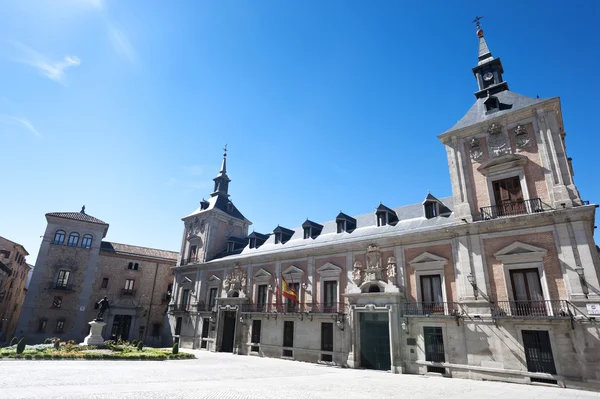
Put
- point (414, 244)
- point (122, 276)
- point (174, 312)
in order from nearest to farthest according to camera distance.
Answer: point (414, 244)
point (174, 312)
point (122, 276)

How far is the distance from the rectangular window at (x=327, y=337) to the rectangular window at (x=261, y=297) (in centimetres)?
617

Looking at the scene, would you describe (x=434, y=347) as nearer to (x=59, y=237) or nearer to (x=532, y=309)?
(x=532, y=309)

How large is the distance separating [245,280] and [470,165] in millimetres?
19587

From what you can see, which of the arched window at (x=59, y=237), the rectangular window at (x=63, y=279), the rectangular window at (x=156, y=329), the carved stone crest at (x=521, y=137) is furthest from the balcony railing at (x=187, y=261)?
the carved stone crest at (x=521, y=137)

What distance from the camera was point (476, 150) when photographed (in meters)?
19.5

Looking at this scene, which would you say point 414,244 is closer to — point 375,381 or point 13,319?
point 375,381

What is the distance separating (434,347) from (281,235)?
637 inches

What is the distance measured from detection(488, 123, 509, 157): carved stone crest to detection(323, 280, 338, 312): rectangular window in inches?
507

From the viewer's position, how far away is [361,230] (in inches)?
969

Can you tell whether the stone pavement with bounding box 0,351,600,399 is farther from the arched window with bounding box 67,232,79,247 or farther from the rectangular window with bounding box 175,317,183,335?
the arched window with bounding box 67,232,79,247

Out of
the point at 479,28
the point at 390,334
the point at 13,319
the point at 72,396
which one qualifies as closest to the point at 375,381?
the point at 390,334

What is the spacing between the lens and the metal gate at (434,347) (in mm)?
16875

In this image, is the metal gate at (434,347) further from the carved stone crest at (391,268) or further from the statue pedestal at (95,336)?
the statue pedestal at (95,336)

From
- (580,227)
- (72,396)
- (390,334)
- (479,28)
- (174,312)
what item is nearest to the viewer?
(72,396)
